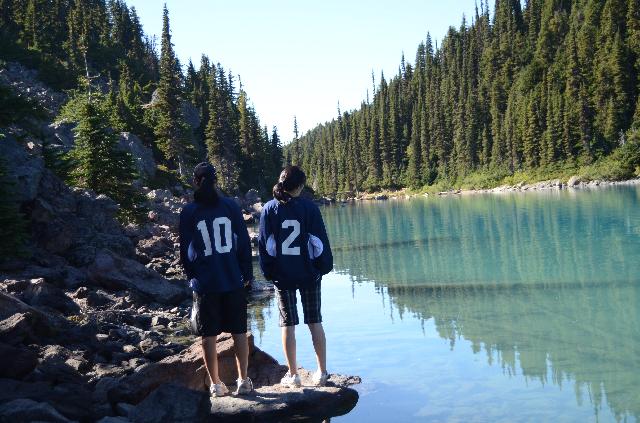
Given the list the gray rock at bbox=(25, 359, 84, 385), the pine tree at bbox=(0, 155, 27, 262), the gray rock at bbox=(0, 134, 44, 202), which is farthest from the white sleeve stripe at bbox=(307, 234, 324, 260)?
the gray rock at bbox=(0, 134, 44, 202)

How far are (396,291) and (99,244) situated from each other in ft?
25.8

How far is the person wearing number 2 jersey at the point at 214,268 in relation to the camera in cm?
641

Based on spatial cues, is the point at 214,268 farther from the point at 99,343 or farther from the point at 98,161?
the point at 98,161

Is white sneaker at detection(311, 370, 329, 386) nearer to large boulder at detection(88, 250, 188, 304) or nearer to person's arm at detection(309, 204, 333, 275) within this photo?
person's arm at detection(309, 204, 333, 275)

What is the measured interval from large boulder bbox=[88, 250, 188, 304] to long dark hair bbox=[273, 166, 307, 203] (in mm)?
8617

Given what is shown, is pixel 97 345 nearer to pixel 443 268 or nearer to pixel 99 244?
pixel 99 244

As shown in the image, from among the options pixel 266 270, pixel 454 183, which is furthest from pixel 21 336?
pixel 454 183

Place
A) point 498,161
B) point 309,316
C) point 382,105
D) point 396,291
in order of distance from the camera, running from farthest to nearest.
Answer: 1. point 382,105
2. point 498,161
3. point 396,291
4. point 309,316

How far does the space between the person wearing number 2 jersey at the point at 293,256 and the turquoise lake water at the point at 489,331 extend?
3.08 feet

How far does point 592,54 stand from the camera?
87688mm

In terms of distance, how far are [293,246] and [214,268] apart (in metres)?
0.89

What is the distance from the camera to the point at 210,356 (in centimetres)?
647

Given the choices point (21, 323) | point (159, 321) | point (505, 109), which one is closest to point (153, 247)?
point (159, 321)

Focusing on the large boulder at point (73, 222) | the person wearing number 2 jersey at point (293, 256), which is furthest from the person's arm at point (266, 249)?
the large boulder at point (73, 222)
